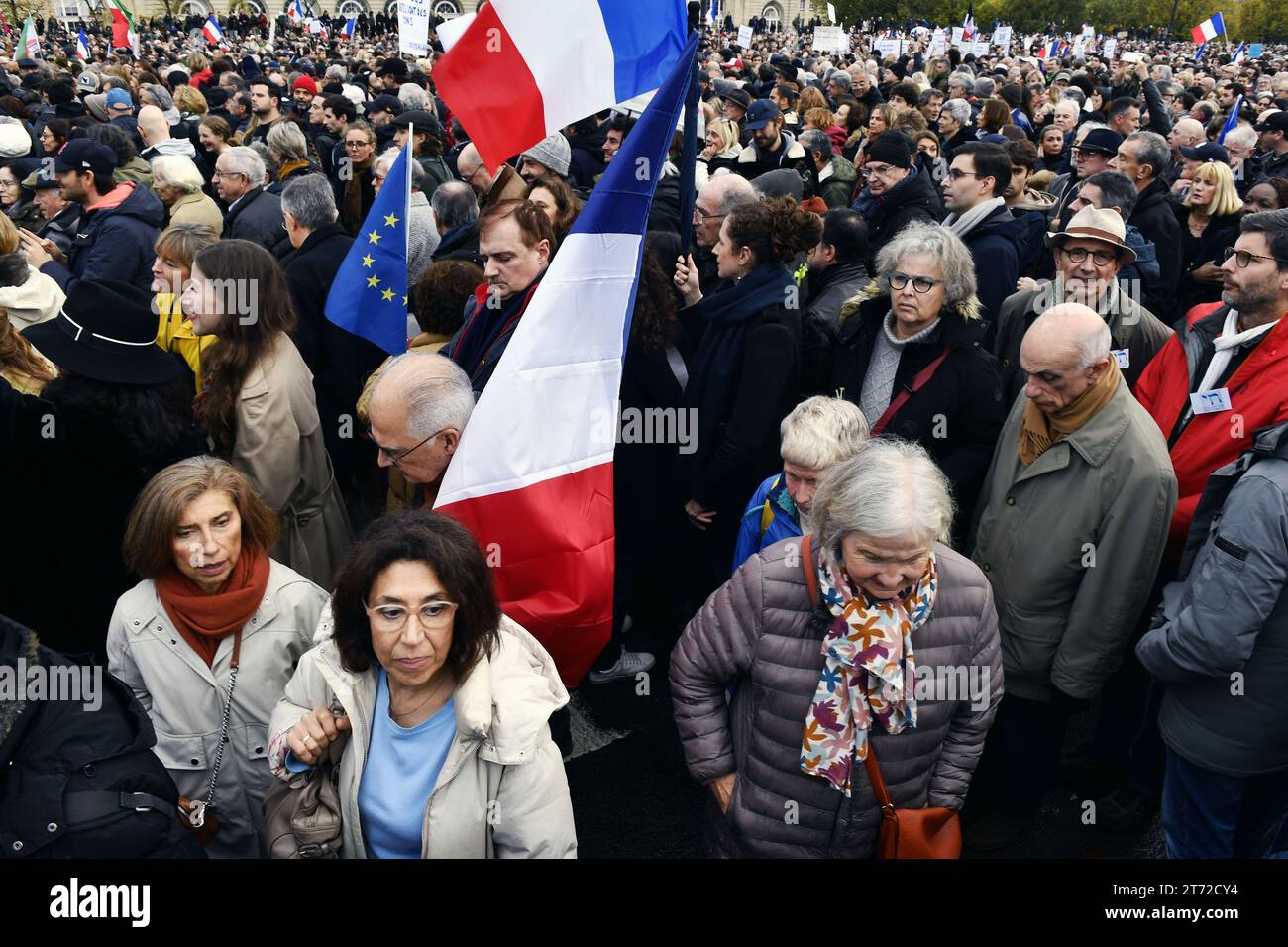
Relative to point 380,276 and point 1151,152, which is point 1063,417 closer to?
point 380,276

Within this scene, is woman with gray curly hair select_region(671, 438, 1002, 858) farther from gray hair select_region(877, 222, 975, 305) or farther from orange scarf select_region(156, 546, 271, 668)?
gray hair select_region(877, 222, 975, 305)

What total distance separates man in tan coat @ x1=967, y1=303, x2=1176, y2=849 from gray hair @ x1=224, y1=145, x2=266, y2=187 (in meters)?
5.02

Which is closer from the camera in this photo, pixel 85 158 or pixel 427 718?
pixel 427 718

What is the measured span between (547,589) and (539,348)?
0.71 meters

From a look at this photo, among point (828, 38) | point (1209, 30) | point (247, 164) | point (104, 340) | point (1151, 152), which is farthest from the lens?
point (828, 38)

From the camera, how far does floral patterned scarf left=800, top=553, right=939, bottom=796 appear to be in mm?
2357

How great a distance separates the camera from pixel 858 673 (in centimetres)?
240

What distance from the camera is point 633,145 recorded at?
3.00m

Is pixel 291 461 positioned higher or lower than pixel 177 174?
lower

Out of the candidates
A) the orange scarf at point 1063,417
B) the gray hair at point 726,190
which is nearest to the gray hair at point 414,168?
the gray hair at point 726,190

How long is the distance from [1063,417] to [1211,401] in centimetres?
71

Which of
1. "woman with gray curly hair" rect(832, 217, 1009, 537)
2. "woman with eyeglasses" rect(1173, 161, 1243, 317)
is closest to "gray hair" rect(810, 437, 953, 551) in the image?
"woman with gray curly hair" rect(832, 217, 1009, 537)

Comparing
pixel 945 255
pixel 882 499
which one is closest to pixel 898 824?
pixel 882 499
